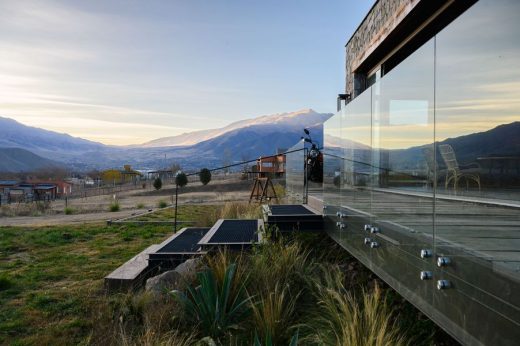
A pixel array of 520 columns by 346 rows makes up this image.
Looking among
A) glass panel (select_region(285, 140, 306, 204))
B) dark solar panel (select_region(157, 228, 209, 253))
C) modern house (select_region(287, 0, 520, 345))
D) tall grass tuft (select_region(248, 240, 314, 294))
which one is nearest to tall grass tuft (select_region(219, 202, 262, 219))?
glass panel (select_region(285, 140, 306, 204))

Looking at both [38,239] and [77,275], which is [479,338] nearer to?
[77,275]

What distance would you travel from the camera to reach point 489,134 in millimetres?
2365

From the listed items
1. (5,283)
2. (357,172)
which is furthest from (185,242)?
(357,172)

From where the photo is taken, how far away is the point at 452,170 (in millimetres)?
2746

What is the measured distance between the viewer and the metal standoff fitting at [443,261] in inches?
109

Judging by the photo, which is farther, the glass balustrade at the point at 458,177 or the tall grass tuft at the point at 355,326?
the tall grass tuft at the point at 355,326

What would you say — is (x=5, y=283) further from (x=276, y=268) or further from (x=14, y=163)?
(x=14, y=163)

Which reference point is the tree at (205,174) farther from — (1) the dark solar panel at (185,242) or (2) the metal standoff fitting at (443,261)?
(2) the metal standoff fitting at (443,261)

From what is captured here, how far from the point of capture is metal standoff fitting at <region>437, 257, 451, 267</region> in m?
2.77

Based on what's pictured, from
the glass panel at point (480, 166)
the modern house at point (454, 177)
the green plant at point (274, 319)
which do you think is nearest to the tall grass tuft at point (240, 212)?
the green plant at point (274, 319)

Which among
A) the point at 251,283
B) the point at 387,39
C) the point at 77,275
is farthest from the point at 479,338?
the point at 387,39

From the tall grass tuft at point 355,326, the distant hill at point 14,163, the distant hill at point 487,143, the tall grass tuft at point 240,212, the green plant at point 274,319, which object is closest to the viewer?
the distant hill at point 487,143

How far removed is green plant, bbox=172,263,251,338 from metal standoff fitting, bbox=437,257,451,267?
83.3 inches

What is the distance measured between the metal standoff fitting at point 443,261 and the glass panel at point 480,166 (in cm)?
3
